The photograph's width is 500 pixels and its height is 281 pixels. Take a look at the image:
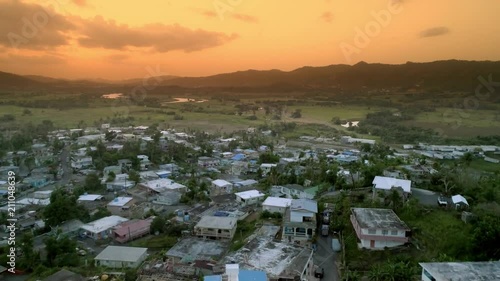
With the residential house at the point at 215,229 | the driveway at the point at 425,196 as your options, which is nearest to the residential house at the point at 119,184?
the residential house at the point at 215,229

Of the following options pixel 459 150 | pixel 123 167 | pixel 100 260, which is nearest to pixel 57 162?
pixel 123 167

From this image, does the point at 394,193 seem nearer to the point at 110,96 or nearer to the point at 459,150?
the point at 459,150

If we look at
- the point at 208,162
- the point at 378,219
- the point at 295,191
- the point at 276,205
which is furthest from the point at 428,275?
the point at 208,162

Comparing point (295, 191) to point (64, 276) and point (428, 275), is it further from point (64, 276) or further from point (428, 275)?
point (64, 276)

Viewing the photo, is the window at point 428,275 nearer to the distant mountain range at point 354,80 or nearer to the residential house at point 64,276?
the residential house at point 64,276

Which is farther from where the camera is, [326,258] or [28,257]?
[28,257]

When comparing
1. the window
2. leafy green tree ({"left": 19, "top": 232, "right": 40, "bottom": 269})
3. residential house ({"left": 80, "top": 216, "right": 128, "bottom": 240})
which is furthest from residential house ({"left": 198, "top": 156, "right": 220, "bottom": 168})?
the window

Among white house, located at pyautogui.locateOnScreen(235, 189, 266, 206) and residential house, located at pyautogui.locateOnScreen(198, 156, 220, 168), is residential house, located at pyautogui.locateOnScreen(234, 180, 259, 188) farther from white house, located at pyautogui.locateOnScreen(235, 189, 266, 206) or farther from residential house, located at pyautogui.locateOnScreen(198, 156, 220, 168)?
residential house, located at pyautogui.locateOnScreen(198, 156, 220, 168)
